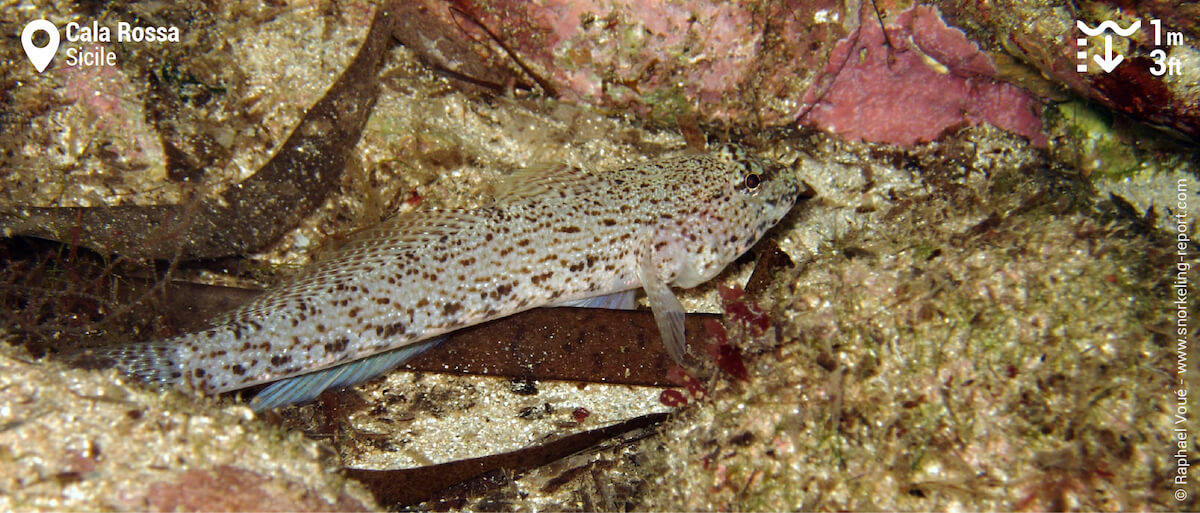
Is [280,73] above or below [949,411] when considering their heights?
above

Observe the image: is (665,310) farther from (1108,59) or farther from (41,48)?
(41,48)

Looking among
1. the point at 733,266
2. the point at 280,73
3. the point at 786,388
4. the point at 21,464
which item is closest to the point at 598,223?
the point at 733,266

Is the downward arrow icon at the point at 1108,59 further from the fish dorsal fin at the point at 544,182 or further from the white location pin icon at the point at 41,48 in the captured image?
the white location pin icon at the point at 41,48

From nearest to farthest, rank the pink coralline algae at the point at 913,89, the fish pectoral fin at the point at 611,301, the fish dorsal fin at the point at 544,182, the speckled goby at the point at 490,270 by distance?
the speckled goby at the point at 490,270 → the fish dorsal fin at the point at 544,182 → the fish pectoral fin at the point at 611,301 → the pink coralline algae at the point at 913,89

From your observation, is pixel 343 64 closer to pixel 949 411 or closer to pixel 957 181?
pixel 949 411

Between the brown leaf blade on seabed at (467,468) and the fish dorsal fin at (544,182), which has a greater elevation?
the fish dorsal fin at (544,182)

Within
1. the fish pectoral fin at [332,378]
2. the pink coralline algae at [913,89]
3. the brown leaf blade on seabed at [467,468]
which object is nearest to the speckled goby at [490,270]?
the fish pectoral fin at [332,378]

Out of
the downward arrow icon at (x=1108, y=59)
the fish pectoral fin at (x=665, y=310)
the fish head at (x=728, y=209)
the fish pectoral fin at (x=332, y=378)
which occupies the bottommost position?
the fish pectoral fin at (x=332, y=378)
